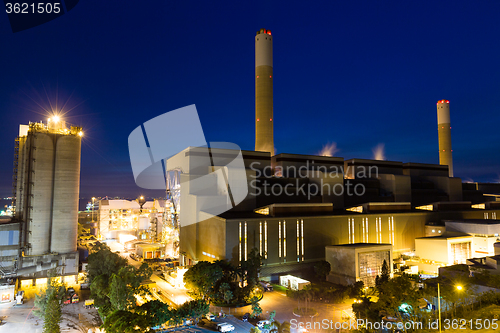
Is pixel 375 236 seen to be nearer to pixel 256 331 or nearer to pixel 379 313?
pixel 379 313

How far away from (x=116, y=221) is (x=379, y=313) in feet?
251

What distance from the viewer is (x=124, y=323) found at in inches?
862

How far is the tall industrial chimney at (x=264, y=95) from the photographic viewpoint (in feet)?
207

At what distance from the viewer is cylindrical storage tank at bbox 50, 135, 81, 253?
4406 cm

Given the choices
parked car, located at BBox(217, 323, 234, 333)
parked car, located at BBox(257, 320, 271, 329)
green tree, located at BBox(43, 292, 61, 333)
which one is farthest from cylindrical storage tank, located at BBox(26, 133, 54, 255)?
parked car, located at BBox(257, 320, 271, 329)

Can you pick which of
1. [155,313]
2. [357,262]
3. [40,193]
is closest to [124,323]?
[155,313]

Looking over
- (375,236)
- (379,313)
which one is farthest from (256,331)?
(375,236)

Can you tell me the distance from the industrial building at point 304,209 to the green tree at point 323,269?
→ 1038mm

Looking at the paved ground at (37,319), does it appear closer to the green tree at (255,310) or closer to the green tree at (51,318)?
the green tree at (51,318)

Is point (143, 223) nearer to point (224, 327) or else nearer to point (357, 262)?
point (357, 262)

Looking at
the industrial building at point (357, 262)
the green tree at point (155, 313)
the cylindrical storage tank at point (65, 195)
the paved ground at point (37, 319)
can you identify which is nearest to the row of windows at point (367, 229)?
the industrial building at point (357, 262)

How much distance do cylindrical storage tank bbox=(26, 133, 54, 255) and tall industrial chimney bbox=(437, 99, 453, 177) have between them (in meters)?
91.2

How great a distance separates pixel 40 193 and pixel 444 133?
3722 inches

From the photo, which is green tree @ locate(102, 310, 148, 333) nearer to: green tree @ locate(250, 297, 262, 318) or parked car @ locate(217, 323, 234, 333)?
parked car @ locate(217, 323, 234, 333)
